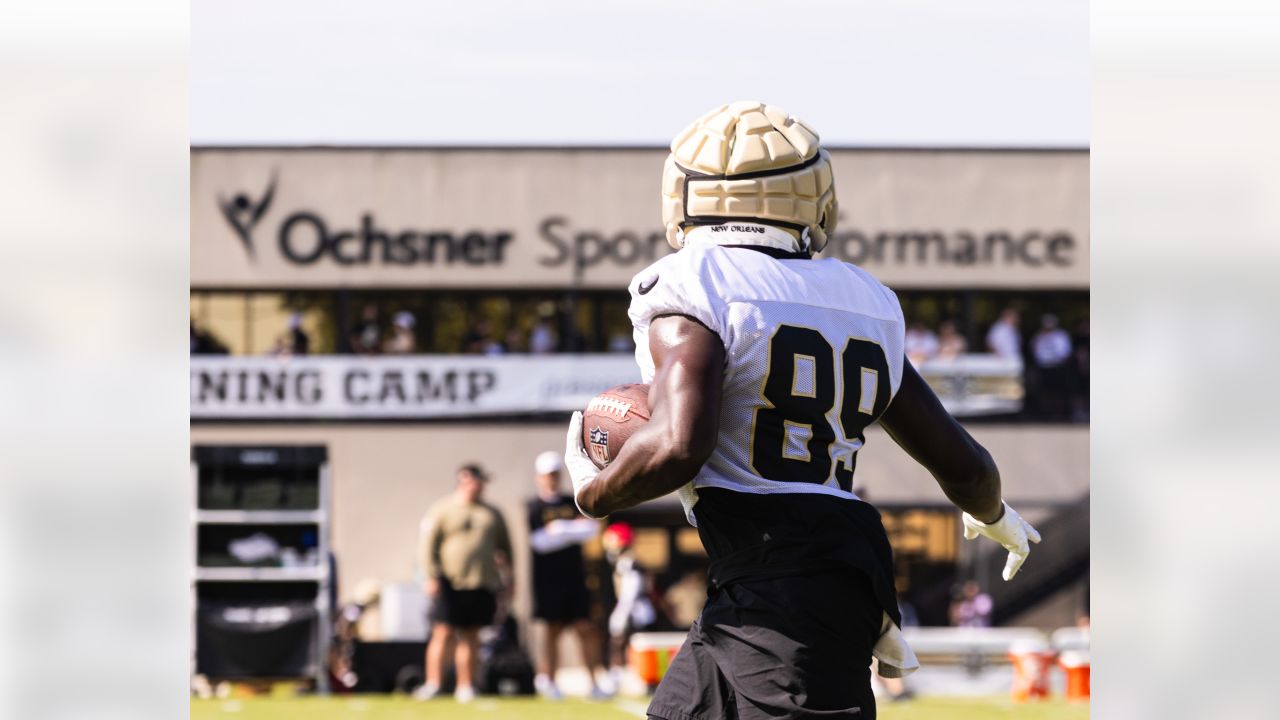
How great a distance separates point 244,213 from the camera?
1958cm

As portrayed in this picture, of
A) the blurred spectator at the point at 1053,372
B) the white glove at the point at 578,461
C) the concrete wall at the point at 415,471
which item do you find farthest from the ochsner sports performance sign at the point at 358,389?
the white glove at the point at 578,461

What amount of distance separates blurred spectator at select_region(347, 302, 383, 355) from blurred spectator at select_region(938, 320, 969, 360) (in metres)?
6.56

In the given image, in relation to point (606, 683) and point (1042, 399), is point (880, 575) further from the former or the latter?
point (1042, 399)

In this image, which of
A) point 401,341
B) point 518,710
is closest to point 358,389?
point 401,341

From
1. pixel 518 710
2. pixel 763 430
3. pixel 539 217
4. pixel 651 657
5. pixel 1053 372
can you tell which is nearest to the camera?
pixel 763 430

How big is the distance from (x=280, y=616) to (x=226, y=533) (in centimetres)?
308

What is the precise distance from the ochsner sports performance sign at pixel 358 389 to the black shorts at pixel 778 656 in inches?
632

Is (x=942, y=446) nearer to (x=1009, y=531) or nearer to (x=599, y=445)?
(x=1009, y=531)

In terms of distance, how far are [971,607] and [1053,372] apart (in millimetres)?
4028

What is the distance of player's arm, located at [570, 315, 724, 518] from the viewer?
9.01 feet

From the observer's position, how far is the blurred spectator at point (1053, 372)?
63.8 feet

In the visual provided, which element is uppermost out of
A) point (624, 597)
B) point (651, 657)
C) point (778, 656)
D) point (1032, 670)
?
point (778, 656)

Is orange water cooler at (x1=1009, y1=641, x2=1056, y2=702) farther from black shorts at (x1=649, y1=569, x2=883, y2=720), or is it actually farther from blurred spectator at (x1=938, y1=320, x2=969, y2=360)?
black shorts at (x1=649, y1=569, x2=883, y2=720)

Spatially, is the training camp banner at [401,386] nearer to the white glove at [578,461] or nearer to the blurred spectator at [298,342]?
the blurred spectator at [298,342]
